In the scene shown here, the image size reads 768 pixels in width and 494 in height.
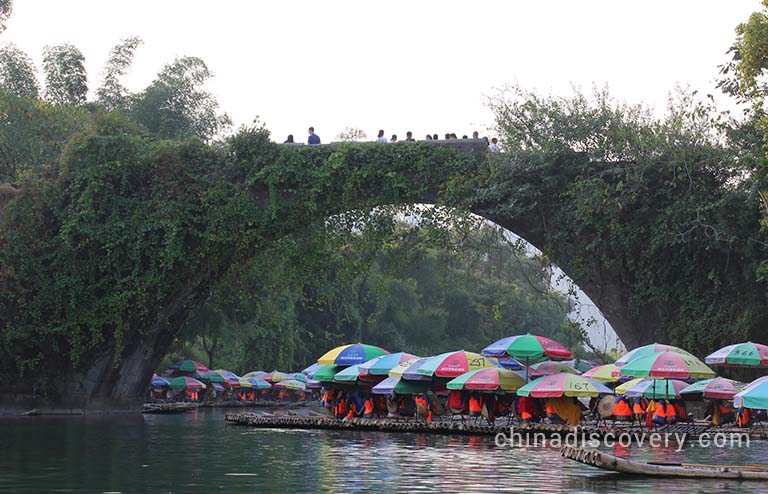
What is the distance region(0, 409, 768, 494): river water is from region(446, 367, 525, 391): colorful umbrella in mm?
1301

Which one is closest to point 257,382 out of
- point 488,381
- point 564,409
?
point 488,381

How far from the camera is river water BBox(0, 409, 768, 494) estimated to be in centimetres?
1376

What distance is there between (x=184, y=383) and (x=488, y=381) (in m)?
24.0

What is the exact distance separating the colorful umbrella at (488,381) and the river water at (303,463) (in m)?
1.30

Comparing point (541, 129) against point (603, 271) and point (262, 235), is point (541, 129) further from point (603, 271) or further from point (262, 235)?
point (262, 235)

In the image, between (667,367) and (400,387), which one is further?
(400,387)

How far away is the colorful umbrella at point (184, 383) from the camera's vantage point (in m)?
45.9

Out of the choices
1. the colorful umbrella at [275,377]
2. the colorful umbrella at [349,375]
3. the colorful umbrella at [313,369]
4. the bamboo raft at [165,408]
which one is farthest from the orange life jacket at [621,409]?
the colorful umbrella at [275,377]

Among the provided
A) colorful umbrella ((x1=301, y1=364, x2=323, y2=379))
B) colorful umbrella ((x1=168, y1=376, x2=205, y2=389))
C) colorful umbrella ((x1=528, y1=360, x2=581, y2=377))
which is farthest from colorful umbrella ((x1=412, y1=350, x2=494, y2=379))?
colorful umbrella ((x1=168, y1=376, x2=205, y2=389))

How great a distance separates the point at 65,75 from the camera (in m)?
41.8

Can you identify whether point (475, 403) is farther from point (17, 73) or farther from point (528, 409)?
point (17, 73)

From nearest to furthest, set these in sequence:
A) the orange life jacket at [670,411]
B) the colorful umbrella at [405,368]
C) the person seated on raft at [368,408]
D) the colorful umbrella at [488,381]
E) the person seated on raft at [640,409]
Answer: the colorful umbrella at [488,381] → the orange life jacket at [670,411] → the person seated on raft at [640,409] → the colorful umbrella at [405,368] → the person seated on raft at [368,408]

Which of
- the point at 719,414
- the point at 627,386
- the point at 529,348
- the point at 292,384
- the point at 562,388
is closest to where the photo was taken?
the point at 562,388

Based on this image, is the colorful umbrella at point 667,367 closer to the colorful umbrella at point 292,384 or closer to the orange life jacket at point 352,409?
the orange life jacket at point 352,409
